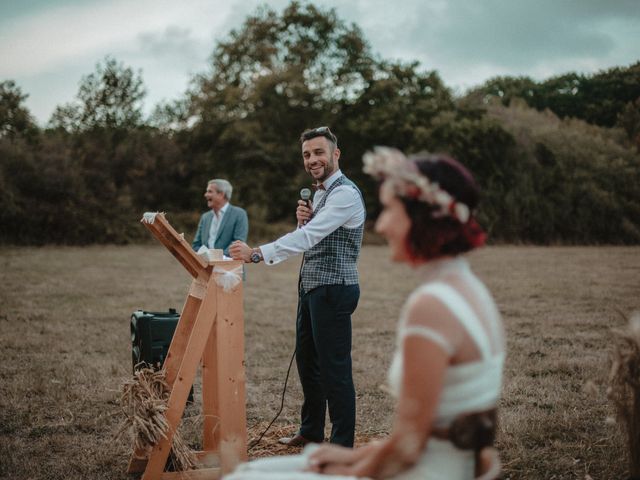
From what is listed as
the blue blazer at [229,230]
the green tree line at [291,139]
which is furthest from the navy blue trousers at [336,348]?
the green tree line at [291,139]

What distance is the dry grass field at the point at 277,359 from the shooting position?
4.61 metres

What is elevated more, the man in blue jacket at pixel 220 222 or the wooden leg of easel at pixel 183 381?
the man in blue jacket at pixel 220 222

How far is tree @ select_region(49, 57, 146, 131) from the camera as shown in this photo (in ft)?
102

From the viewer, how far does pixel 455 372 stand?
71.5 inches

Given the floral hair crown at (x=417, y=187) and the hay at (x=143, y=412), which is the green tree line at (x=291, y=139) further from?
the floral hair crown at (x=417, y=187)

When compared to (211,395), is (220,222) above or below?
above

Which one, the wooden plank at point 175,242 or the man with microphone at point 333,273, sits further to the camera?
the man with microphone at point 333,273

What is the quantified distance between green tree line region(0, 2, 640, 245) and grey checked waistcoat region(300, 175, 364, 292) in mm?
24370

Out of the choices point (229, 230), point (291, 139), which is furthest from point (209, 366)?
point (291, 139)

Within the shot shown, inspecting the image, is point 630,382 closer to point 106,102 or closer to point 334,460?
point 334,460

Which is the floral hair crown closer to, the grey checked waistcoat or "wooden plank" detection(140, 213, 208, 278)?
"wooden plank" detection(140, 213, 208, 278)

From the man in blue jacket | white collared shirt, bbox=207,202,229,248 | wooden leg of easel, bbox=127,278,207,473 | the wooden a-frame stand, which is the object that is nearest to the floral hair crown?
the wooden a-frame stand

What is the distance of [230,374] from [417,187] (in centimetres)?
255

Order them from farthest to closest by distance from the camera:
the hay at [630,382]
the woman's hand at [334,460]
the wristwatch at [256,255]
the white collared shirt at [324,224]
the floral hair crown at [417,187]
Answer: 1. the white collared shirt at [324,224]
2. the wristwatch at [256,255]
3. the hay at [630,382]
4. the woman's hand at [334,460]
5. the floral hair crown at [417,187]
